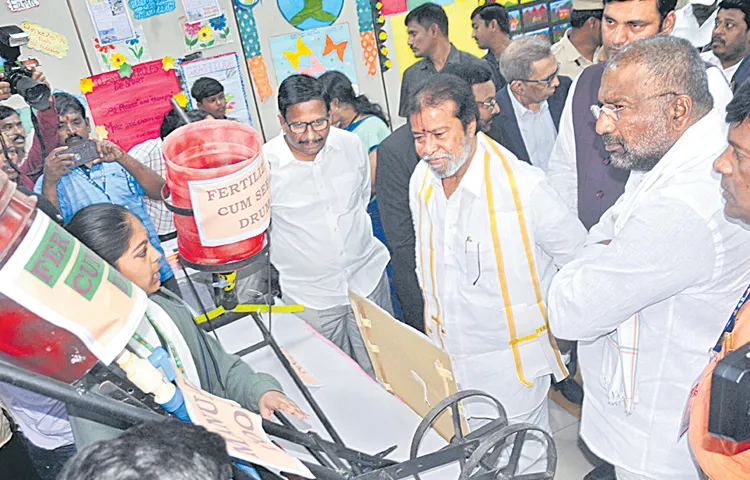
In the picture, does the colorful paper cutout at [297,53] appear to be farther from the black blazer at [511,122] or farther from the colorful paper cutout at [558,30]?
the colorful paper cutout at [558,30]

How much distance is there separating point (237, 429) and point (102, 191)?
5.94 feet

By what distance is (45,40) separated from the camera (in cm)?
321

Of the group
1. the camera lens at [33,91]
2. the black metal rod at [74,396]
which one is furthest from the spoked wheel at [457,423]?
the camera lens at [33,91]

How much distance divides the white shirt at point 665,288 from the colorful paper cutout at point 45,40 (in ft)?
10.0

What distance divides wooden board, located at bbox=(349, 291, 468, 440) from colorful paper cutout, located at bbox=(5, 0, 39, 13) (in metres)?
2.59

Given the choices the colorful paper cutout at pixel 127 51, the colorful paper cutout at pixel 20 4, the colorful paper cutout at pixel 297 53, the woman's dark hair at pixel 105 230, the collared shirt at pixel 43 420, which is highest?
the colorful paper cutout at pixel 20 4

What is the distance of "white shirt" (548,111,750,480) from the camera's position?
1237 millimetres

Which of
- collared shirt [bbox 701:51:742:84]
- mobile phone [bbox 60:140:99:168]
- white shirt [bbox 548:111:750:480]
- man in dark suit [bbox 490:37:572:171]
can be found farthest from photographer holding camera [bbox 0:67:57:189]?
collared shirt [bbox 701:51:742:84]

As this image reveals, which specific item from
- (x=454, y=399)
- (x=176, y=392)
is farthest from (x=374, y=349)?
(x=176, y=392)

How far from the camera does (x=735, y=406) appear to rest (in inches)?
34.6

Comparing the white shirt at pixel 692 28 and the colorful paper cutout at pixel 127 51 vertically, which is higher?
the colorful paper cutout at pixel 127 51

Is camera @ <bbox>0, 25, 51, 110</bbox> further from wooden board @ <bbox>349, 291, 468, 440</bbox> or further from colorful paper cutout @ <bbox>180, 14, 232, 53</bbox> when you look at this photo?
wooden board @ <bbox>349, 291, 468, 440</bbox>

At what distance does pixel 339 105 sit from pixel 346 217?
0.81 meters

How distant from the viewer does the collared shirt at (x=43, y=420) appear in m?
1.51
